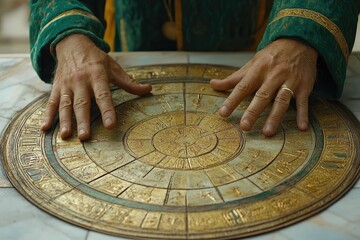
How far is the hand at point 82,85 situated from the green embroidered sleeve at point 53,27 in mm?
34

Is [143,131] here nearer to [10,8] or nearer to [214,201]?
[214,201]

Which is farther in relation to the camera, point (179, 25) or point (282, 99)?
point (179, 25)

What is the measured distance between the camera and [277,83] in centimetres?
160

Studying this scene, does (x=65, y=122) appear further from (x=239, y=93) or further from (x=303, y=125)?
(x=303, y=125)

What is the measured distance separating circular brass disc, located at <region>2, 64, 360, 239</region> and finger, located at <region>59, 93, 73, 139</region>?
0.10 feet

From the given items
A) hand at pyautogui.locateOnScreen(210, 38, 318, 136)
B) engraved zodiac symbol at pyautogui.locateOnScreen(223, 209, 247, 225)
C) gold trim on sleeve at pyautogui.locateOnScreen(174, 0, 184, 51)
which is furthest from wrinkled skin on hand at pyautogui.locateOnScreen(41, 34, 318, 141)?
gold trim on sleeve at pyautogui.locateOnScreen(174, 0, 184, 51)

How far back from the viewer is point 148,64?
6.73 feet

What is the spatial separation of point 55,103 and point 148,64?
0.51 meters

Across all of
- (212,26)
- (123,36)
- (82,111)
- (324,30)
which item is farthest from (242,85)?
(123,36)

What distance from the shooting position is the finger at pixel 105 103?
156cm

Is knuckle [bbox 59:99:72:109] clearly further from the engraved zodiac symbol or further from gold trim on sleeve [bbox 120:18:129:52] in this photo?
gold trim on sleeve [bbox 120:18:129:52]

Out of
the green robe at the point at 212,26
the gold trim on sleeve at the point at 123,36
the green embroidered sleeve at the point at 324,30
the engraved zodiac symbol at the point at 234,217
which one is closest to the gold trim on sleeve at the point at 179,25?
the green robe at the point at 212,26

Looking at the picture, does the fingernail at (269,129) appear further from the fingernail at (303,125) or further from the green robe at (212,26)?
the green robe at (212,26)

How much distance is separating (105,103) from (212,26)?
750mm
